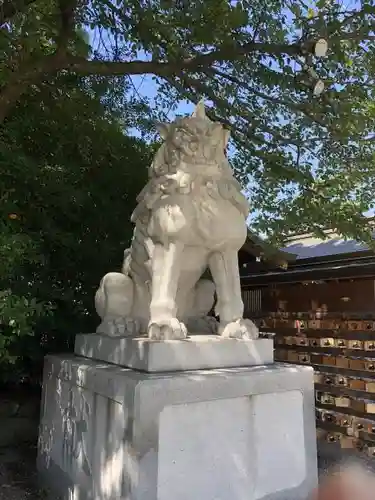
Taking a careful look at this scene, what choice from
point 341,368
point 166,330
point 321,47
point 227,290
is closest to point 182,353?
point 166,330

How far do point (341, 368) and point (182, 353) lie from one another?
10.2 ft

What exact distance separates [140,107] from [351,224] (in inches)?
109

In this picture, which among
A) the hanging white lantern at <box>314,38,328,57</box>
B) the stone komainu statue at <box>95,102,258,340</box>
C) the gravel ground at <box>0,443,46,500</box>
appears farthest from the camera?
the hanging white lantern at <box>314,38,328,57</box>

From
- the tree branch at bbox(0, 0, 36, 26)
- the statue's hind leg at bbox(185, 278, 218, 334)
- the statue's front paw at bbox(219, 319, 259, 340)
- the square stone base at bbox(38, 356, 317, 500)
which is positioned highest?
the tree branch at bbox(0, 0, 36, 26)

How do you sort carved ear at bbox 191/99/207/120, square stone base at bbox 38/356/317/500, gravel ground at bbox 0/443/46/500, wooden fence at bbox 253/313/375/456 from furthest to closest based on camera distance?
wooden fence at bbox 253/313/375/456, gravel ground at bbox 0/443/46/500, carved ear at bbox 191/99/207/120, square stone base at bbox 38/356/317/500

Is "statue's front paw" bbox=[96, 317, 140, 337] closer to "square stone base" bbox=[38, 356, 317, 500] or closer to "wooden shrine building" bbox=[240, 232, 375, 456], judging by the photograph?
"square stone base" bbox=[38, 356, 317, 500]

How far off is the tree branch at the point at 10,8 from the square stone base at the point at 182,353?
2.15 metres

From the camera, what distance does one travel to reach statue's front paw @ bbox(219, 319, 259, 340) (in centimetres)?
276

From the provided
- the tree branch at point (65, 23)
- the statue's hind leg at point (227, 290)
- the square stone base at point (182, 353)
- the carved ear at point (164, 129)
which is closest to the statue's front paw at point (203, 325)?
the statue's hind leg at point (227, 290)

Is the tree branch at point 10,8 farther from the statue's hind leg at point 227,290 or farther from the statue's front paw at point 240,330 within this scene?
the statue's front paw at point 240,330

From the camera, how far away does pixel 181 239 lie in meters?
2.72

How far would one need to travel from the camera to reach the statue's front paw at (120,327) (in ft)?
9.70

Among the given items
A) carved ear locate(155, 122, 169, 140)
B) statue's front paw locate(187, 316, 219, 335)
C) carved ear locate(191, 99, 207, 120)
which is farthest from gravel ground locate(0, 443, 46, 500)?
carved ear locate(191, 99, 207, 120)

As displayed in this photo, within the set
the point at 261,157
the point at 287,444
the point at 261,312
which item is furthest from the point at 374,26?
the point at 261,312
